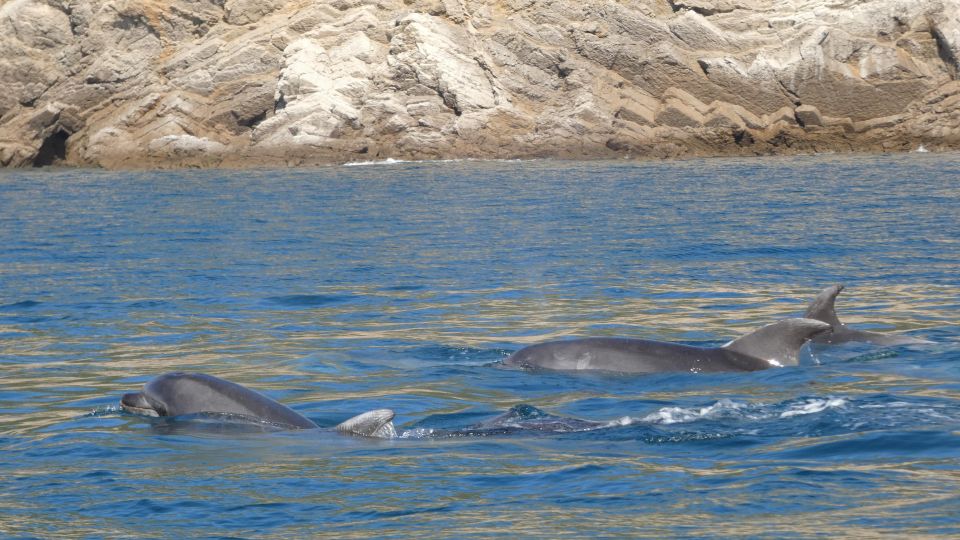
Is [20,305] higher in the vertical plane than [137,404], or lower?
lower

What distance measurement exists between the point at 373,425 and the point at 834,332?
6020mm

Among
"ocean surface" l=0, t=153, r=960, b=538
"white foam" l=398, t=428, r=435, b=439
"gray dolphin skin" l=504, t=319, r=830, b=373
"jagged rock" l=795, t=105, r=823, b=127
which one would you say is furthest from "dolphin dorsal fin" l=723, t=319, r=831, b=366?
"jagged rock" l=795, t=105, r=823, b=127

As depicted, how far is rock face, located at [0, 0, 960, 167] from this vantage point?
54438mm

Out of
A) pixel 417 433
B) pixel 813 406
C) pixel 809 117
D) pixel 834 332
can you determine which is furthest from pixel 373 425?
pixel 809 117

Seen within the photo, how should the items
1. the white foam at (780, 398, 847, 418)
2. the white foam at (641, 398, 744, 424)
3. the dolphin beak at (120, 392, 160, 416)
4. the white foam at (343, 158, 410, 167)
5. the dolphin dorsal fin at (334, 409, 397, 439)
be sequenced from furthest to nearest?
the white foam at (343, 158, 410, 167), the dolphin beak at (120, 392, 160, 416), the white foam at (780, 398, 847, 418), the white foam at (641, 398, 744, 424), the dolphin dorsal fin at (334, 409, 397, 439)

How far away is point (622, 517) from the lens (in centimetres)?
775

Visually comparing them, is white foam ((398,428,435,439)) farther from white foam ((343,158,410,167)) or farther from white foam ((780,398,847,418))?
white foam ((343,158,410,167))

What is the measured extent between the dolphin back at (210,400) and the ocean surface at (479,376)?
0.71ft

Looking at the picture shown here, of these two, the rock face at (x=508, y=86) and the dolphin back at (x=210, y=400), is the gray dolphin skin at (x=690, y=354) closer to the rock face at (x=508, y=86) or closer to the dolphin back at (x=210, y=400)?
the dolphin back at (x=210, y=400)

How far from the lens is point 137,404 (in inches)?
428

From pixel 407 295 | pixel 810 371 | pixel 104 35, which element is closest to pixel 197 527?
pixel 810 371

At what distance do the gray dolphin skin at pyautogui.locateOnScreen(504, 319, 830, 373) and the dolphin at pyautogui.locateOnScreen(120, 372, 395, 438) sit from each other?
3.07 m

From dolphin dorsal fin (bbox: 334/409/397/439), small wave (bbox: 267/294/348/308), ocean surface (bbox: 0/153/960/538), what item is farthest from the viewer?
small wave (bbox: 267/294/348/308)

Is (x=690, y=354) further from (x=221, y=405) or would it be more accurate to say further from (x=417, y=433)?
(x=221, y=405)
